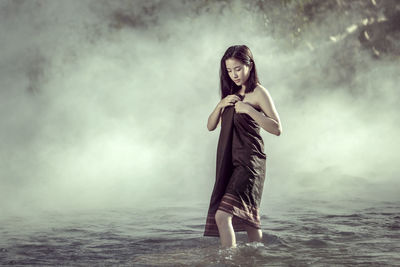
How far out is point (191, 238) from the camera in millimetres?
4586

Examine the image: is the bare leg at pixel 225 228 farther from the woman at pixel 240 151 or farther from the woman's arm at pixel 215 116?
the woman's arm at pixel 215 116

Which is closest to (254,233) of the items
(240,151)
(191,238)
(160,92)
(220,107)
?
(240,151)

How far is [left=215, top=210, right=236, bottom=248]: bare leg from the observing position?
366 cm

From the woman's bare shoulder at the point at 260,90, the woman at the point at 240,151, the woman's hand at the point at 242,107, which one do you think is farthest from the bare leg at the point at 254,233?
the woman's bare shoulder at the point at 260,90

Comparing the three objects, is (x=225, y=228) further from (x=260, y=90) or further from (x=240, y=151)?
(x=260, y=90)

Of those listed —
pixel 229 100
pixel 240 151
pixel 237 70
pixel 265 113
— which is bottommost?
pixel 240 151

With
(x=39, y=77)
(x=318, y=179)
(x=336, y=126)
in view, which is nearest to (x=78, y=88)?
(x=39, y=77)

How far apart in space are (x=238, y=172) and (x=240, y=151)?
5.5 inches

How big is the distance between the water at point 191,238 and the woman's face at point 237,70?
3.72 feet

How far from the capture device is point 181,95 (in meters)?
11.5

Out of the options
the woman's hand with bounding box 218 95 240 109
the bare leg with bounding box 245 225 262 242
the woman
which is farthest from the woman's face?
the bare leg with bounding box 245 225 262 242

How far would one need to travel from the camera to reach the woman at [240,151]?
3703mm

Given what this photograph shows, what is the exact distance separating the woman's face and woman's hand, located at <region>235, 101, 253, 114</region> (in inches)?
6.6

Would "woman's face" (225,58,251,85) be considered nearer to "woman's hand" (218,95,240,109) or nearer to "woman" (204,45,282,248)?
"woman" (204,45,282,248)
